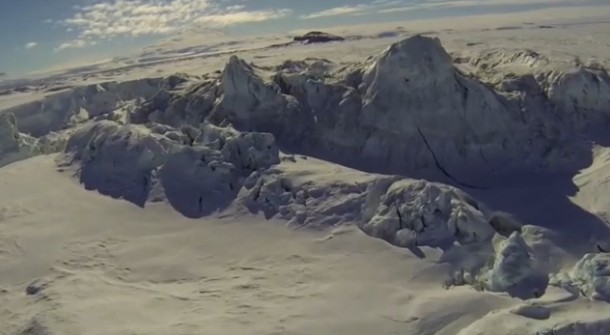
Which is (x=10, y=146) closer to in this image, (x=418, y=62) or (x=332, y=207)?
(x=332, y=207)

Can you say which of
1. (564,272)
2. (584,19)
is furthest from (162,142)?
(584,19)

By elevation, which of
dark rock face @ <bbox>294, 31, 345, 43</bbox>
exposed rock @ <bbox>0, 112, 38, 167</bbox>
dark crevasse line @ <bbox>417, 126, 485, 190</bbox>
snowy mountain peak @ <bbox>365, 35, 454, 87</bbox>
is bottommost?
dark rock face @ <bbox>294, 31, 345, 43</bbox>

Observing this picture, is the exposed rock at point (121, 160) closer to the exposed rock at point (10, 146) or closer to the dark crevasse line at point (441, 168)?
the exposed rock at point (10, 146)

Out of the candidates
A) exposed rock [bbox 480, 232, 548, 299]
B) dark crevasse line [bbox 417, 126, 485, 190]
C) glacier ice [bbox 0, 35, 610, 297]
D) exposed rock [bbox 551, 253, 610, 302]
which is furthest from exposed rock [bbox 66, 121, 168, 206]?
exposed rock [bbox 551, 253, 610, 302]

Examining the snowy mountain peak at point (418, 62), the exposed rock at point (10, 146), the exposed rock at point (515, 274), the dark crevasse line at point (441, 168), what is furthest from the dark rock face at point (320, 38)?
the exposed rock at point (515, 274)

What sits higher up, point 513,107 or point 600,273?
point 513,107

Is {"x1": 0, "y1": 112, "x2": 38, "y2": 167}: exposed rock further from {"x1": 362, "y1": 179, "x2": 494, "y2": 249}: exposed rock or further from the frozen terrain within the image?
{"x1": 362, "y1": 179, "x2": 494, "y2": 249}: exposed rock

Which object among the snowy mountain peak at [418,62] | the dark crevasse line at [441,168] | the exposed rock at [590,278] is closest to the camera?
the exposed rock at [590,278]

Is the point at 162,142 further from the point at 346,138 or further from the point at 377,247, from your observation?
the point at 377,247
